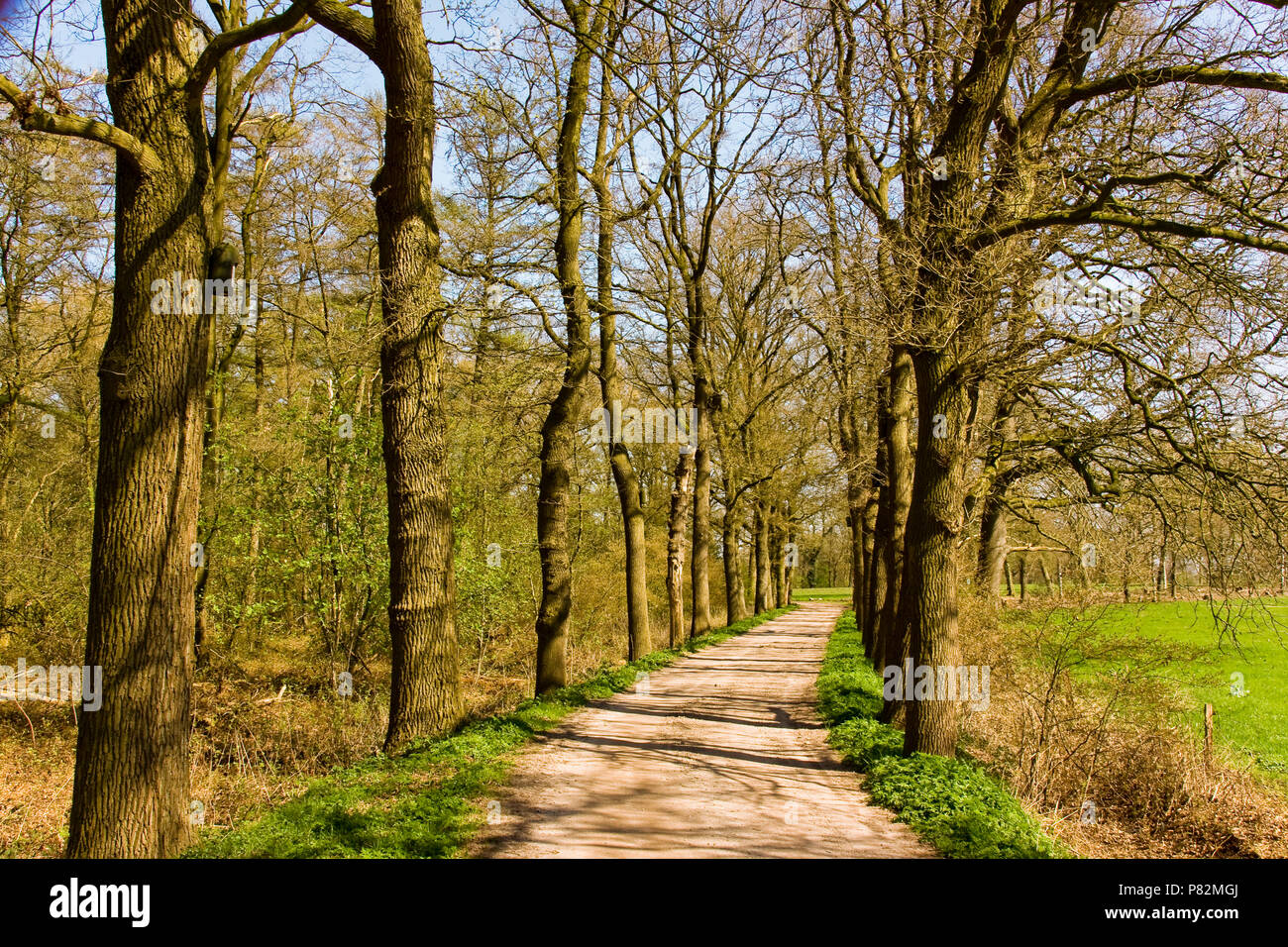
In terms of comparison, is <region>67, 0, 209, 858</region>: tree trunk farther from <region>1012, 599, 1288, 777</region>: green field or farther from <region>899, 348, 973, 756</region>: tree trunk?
<region>1012, 599, 1288, 777</region>: green field

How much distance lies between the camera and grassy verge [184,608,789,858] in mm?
5102

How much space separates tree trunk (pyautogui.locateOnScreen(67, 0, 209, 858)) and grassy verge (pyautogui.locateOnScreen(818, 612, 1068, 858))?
5.55m

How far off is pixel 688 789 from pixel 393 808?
101 inches

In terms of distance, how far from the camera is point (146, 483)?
18.2ft

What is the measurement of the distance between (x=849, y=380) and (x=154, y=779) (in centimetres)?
1598

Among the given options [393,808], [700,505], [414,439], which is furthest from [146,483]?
[700,505]

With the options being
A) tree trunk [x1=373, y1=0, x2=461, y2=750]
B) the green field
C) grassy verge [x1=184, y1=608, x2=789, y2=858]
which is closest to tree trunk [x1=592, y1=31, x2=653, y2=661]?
tree trunk [x1=373, y1=0, x2=461, y2=750]

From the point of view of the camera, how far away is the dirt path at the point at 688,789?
5.54 meters

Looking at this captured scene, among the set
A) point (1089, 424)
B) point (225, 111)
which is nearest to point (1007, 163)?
point (1089, 424)

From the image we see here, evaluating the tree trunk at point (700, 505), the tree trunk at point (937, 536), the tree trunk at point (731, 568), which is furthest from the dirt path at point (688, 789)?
the tree trunk at point (731, 568)

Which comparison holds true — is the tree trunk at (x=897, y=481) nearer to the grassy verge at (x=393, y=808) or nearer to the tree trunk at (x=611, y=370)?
the tree trunk at (x=611, y=370)

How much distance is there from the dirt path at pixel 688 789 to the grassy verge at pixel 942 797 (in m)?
0.20

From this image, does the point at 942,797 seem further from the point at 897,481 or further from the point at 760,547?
the point at 760,547
